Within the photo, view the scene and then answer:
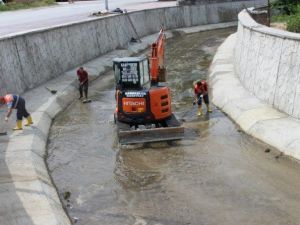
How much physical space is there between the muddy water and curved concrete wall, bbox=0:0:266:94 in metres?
3.63

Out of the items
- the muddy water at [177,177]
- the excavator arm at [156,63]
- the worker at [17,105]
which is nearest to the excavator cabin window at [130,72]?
the muddy water at [177,177]

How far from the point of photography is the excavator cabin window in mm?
16859

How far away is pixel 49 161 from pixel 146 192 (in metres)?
4.20

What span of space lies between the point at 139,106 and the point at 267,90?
5361 mm

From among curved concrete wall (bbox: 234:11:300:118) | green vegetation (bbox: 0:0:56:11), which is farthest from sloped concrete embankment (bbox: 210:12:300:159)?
green vegetation (bbox: 0:0:56:11)

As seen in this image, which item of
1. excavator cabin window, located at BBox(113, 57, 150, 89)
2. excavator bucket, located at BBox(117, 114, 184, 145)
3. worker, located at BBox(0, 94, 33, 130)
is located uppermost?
excavator cabin window, located at BBox(113, 57, 150, 89)

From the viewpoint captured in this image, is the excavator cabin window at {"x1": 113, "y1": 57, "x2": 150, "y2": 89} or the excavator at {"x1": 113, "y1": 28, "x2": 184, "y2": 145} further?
the excavator cabin window at {"x1": 113, "y1": 57, "x2": 150, "y2": 89}

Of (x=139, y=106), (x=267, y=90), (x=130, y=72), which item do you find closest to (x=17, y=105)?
(x=130, y=72)

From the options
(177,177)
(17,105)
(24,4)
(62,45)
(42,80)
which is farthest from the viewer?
(24,4)

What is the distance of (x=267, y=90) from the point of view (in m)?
19.3

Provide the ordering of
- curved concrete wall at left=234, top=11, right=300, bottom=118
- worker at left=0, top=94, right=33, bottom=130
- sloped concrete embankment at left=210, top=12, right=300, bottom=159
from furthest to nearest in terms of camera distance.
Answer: worker at left=0, top=94, right=33, bottom=130
curved concrete wall at left=234, top=11, right=300, bottom=118
sloped concrete embankment at left=210, top=12, right=300, bottom=159

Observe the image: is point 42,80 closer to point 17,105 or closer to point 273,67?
point 17,105

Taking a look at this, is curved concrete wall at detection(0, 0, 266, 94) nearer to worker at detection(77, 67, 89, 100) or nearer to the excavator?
worker at detection(77, 67, 89, 100)

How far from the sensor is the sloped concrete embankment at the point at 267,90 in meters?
16.3
